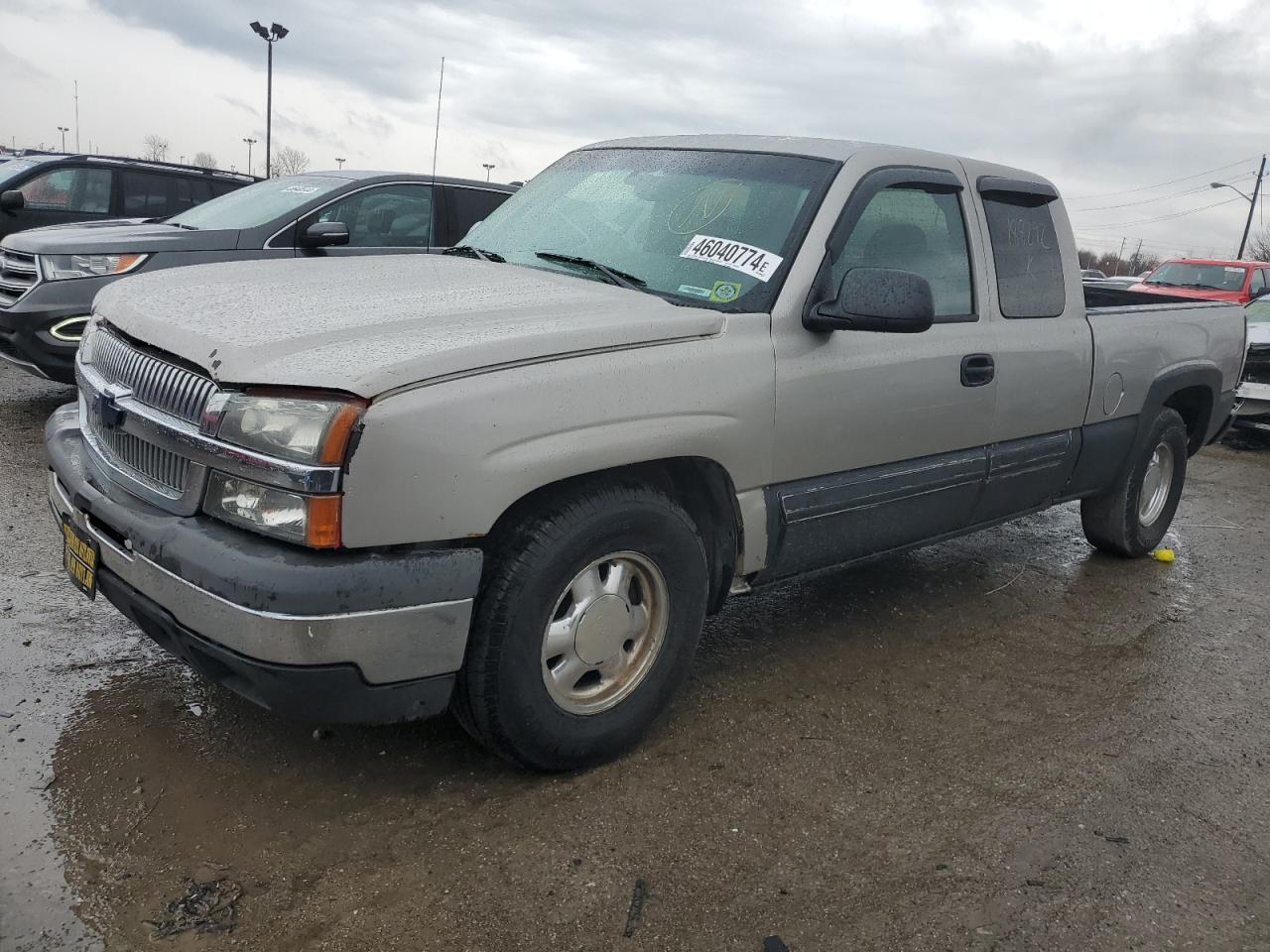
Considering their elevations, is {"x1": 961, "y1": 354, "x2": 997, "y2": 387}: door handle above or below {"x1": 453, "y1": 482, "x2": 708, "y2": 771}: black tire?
above

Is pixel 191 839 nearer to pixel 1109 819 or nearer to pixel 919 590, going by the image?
pixel 1109 819

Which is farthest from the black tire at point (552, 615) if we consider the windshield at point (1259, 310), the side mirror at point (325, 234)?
the windshield at point (1259, 310)

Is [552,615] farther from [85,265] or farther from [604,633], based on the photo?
[85,265]

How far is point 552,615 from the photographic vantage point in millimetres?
2879

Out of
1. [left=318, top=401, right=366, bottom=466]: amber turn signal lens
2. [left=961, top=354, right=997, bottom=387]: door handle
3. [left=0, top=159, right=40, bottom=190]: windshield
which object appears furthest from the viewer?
Result: [left=0, top=159, right=40, bottom=190]: windshield

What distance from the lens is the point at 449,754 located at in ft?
10.5

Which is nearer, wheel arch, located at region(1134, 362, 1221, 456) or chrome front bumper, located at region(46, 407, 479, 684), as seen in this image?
chrome front bumper, located at region(46, 407, 479, 684)

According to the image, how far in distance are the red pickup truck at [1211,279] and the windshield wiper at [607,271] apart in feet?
47.6

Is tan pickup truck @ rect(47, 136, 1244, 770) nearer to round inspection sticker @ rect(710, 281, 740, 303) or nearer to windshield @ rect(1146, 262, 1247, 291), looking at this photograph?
round inspection sticker @ rect(710, 281, 740, 303)

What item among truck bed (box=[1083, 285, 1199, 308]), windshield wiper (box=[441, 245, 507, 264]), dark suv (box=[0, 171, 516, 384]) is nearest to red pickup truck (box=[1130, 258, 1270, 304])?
truck bed (box=[1083, 285, 1199, 308])

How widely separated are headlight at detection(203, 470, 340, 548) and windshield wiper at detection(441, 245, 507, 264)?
5.45ft

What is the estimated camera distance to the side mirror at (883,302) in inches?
126

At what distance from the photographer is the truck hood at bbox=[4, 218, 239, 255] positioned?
6.64m

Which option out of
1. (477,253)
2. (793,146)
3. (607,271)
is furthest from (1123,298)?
(477,253)
